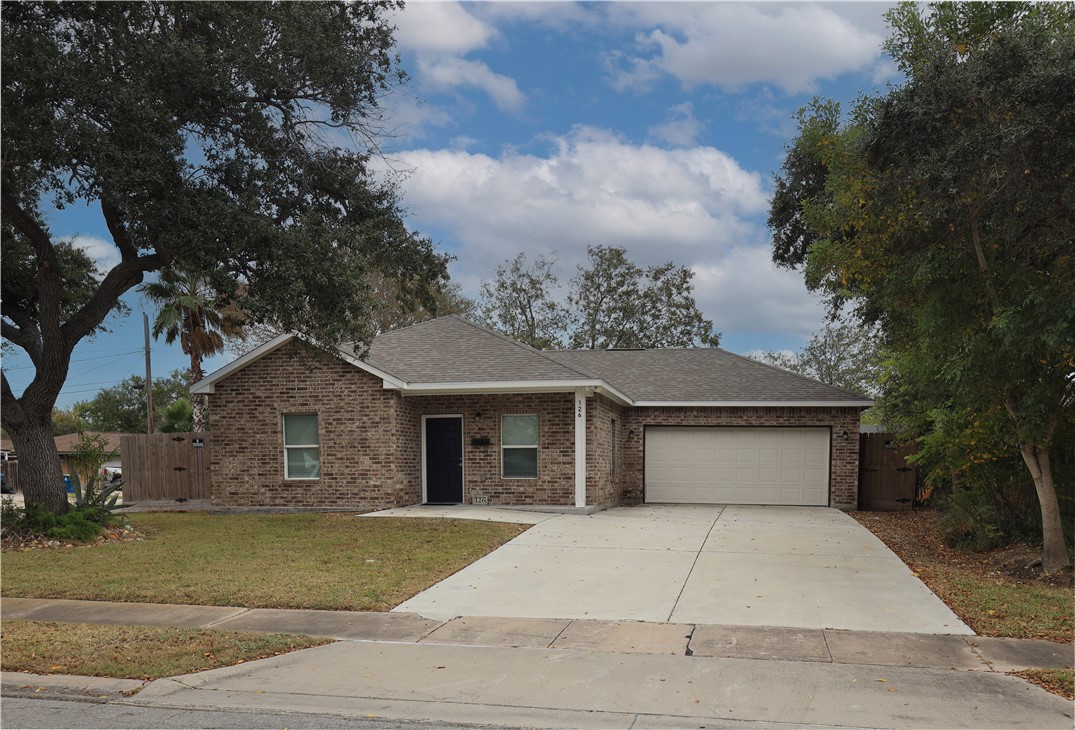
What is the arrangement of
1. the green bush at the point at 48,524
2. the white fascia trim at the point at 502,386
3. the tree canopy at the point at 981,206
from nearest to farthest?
1. the tree canopy at the point at 981,206
2. the green bush at the point at 48,524
3. the white fascia trim at the point at 502,386

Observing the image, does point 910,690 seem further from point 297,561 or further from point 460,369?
point 460,369

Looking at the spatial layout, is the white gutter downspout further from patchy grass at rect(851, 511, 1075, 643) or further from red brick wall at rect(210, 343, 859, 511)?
patchy grass at rect(851, 511, 1075, 643)

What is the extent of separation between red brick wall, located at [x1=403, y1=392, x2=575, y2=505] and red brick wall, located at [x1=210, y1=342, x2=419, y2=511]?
1.01m

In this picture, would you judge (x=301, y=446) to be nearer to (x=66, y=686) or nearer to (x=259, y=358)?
(x=259, y=358)

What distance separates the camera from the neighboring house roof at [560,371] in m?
16.5

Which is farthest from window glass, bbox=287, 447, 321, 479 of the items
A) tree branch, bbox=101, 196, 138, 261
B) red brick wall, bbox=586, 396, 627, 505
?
red brick wall, bbox=586, 396, 627, 505

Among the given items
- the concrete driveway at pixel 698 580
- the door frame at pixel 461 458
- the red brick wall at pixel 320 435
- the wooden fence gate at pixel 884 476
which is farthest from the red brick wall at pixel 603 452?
the wooden fence gate at pixel 884 476

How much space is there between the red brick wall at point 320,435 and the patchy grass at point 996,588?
9.36m

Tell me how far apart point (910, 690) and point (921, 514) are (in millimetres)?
14200

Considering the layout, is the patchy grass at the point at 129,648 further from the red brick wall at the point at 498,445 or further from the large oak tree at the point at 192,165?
the red brick wall at the point at 498,445

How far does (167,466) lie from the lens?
19.6 meters

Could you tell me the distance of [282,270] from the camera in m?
11.5

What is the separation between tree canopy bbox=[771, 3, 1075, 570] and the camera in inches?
325

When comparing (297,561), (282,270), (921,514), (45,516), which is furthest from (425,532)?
(921,514)
